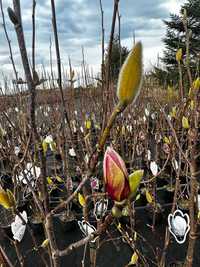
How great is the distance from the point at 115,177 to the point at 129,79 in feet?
0.30

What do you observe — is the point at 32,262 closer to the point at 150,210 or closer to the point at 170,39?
the point at 150,210

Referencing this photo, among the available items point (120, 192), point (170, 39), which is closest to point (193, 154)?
point (120, 192)

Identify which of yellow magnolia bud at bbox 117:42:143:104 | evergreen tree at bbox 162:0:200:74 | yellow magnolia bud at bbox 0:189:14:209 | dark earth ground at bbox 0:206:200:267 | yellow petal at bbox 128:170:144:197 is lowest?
dark earth ground at bbox 0:206:200:267

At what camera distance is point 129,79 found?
0.78 feet

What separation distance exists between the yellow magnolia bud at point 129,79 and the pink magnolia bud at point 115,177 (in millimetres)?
54

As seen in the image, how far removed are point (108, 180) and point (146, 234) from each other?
148cm

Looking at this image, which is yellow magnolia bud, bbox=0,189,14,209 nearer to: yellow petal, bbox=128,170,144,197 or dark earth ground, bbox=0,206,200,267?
yellow petal, bbox=128,170,144,197

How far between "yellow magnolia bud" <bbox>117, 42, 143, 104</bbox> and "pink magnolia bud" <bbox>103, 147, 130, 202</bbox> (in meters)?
0.05

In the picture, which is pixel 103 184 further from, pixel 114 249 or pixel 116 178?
pixel 114 249

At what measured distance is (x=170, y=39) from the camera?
36.6 feet

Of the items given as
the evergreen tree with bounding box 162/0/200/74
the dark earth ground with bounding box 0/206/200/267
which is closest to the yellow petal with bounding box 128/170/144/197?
the dark earth ground with bounding box 0/206/200/267

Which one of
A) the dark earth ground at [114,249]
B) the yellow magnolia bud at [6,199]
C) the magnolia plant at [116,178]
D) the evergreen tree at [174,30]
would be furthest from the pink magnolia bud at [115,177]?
the evergreen tree at [174,30]

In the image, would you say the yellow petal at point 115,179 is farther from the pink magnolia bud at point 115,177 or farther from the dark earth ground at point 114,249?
the dark earth ground at point 114,249

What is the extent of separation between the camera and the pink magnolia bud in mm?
243
